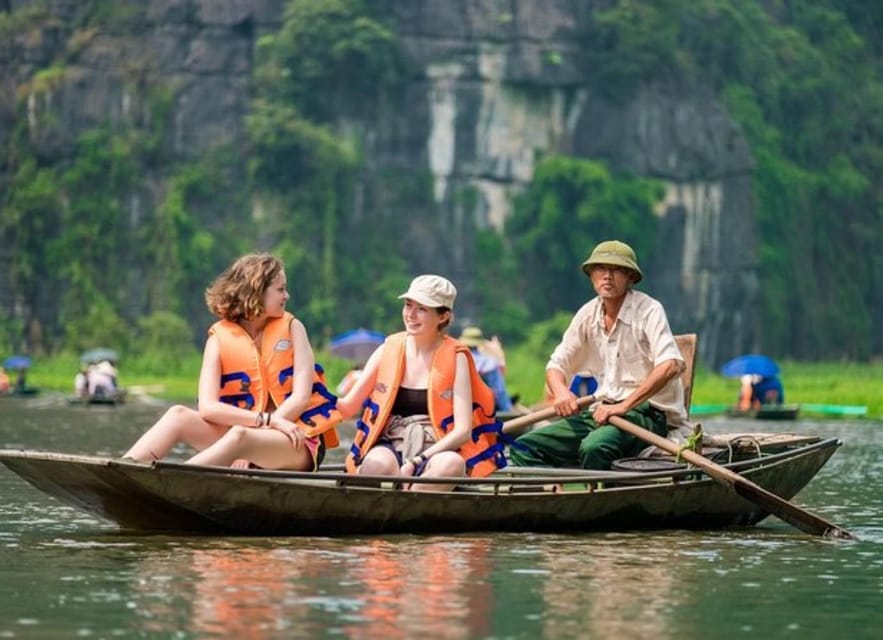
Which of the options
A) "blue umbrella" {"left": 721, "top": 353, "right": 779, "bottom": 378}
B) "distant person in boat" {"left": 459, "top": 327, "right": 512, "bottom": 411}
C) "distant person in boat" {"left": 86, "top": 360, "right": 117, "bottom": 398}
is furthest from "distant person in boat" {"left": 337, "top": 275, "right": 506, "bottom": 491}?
"distant person in boat" {"left": 86, "top": 360, "right": 117, "bottom": 398}

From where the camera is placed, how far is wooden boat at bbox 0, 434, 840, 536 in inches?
476

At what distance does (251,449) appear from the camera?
40.6 feet

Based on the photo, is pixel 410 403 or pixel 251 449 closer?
pixel 251 449

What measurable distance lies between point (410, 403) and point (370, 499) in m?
0.62

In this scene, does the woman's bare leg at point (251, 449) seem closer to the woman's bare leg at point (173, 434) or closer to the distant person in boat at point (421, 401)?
the woman's bare leg at point (173, 434)

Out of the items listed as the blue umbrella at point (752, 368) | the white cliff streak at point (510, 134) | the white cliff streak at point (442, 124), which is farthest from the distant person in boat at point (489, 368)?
the white cliff streak at point (510, 134)

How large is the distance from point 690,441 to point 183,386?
34691 millimetres

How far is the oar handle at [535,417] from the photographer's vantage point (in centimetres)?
1357

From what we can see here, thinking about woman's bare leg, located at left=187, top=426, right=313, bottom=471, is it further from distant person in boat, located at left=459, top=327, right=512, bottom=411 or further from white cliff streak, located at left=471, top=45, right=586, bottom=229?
white cliff streak, located at left=471, top=45, right=586, bottom=229

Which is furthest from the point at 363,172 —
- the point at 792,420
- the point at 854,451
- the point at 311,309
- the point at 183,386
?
the point at 854,451

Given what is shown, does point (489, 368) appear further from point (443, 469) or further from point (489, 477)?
point (443, 469)

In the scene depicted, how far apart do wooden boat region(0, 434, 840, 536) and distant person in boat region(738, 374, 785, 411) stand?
20021 mm

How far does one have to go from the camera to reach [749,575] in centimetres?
1160

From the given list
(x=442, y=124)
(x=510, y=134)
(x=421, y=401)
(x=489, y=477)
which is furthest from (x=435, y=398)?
(x=510, y=134)
